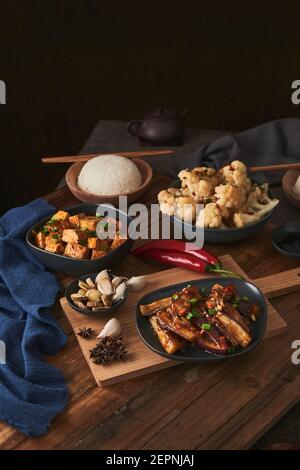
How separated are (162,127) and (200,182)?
974mm

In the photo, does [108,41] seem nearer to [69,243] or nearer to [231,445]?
[69,243]

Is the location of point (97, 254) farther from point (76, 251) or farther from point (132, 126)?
point (132, 126)

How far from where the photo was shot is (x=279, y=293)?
6.57 feet

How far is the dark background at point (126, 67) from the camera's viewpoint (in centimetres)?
420

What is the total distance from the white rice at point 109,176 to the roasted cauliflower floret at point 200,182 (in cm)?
28

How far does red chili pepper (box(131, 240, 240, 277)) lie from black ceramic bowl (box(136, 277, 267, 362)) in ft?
0.33

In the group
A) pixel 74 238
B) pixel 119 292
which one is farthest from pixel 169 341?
pixel 74 238

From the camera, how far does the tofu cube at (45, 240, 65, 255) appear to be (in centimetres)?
203

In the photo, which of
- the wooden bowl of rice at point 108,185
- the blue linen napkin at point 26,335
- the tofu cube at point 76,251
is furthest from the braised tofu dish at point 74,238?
the wooden bowl of rice at point 108,185

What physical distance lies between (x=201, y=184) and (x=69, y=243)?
0.54m

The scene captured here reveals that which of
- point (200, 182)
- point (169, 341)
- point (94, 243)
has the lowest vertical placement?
point (169, 341)

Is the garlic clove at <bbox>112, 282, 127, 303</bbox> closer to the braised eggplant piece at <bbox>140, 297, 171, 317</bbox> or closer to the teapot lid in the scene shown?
the braised eggplant piece at <bbox>140, 297, 171, 317</bbox>

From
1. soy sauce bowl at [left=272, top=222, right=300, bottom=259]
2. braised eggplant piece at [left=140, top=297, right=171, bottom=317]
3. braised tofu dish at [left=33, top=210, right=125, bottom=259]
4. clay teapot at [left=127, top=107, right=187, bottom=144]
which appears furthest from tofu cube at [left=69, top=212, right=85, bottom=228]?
clay teapot at [left=127, top=107, right=187, bottom=144]

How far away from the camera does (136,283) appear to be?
198 centimetres
